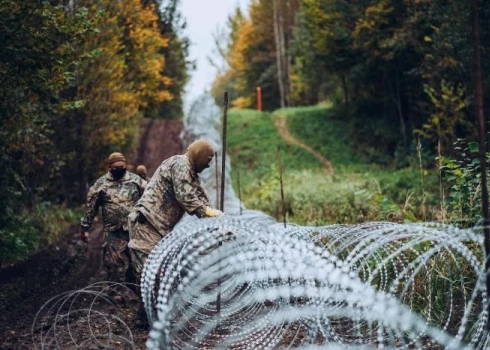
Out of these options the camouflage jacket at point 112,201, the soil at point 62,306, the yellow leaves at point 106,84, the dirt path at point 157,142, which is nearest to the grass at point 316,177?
the dirt path at point 157,142

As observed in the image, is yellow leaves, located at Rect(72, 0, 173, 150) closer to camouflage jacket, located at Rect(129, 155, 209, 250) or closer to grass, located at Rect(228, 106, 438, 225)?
grass, located at Rect(228, 106, 438, 225)

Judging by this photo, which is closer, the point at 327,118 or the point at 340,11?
the point at 340,11

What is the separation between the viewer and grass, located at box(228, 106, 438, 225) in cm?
1295

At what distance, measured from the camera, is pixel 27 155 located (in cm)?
1305

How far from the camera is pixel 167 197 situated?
22.6 feet

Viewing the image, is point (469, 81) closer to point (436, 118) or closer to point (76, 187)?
point (436, 118)

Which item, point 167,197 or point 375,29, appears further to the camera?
point 375,29

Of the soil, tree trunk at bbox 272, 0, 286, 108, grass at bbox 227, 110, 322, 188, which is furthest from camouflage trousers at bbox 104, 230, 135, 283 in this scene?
tree trunk at bbox 272, 0, 286, 108

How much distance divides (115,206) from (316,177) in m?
14.3

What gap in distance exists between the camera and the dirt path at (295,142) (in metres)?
27.9

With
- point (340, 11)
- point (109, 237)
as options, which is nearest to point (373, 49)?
point (340, 11)

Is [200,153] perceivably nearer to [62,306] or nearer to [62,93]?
[62,306]

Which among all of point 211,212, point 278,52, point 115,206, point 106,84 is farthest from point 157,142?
point 211,212

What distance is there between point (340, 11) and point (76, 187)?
1452 cm
